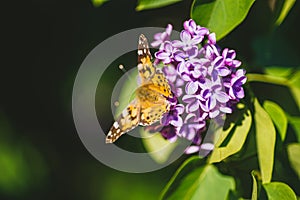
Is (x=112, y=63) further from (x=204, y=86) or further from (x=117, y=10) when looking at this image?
(x=204, y=86)

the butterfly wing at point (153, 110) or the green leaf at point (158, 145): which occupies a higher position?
the butterfly wing at point (153, 110)

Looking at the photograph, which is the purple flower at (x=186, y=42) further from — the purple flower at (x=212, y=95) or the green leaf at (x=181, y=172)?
the green leaf at (x=181, y=172)

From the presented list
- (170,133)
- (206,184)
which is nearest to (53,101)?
(170,133)

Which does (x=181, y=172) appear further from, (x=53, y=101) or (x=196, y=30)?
(x=53, y=101)

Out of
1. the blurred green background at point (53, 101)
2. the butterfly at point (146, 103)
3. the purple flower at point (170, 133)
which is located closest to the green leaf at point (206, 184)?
the purple flower at point (170, 133)

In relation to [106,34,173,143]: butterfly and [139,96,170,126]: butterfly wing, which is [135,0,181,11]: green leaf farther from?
[139,96,170,126]: butterfly wing

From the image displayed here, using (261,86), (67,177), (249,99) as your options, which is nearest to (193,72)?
(249,99)
